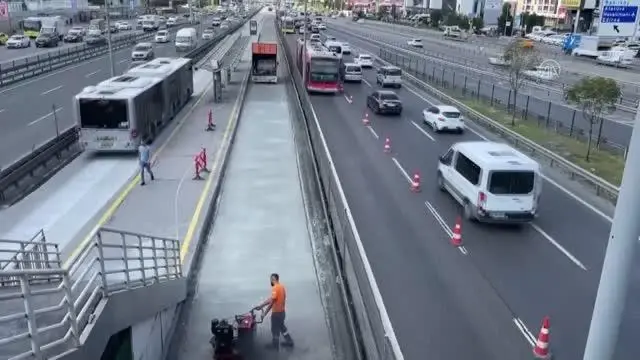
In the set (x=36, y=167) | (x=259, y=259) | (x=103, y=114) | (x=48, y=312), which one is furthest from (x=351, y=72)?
(x=48, y=312)

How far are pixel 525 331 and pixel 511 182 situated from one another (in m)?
5.78

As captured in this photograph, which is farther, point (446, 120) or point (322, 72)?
point (322, 72)

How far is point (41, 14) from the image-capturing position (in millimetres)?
90188

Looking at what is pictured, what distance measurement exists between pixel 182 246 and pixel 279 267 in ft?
8.22

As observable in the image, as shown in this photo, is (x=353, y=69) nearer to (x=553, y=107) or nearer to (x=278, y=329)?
(x=553, y=107)

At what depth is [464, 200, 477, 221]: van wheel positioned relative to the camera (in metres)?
16.8

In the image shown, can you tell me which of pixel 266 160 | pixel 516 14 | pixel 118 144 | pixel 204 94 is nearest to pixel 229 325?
pixel 266 160

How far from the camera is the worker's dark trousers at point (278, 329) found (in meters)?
10.0

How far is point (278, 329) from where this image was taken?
10141mm

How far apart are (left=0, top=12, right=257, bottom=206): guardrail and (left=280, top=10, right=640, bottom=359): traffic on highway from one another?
35.0ft

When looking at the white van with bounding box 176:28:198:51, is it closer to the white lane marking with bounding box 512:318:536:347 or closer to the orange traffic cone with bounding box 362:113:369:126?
the orange traffic cone with bounding box 362:113:369:126

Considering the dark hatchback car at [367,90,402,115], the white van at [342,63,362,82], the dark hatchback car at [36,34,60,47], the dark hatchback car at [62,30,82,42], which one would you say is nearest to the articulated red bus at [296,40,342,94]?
the white van at [342,63,362,82]

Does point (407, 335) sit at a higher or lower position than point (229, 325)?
lower

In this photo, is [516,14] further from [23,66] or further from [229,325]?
[229,325]
